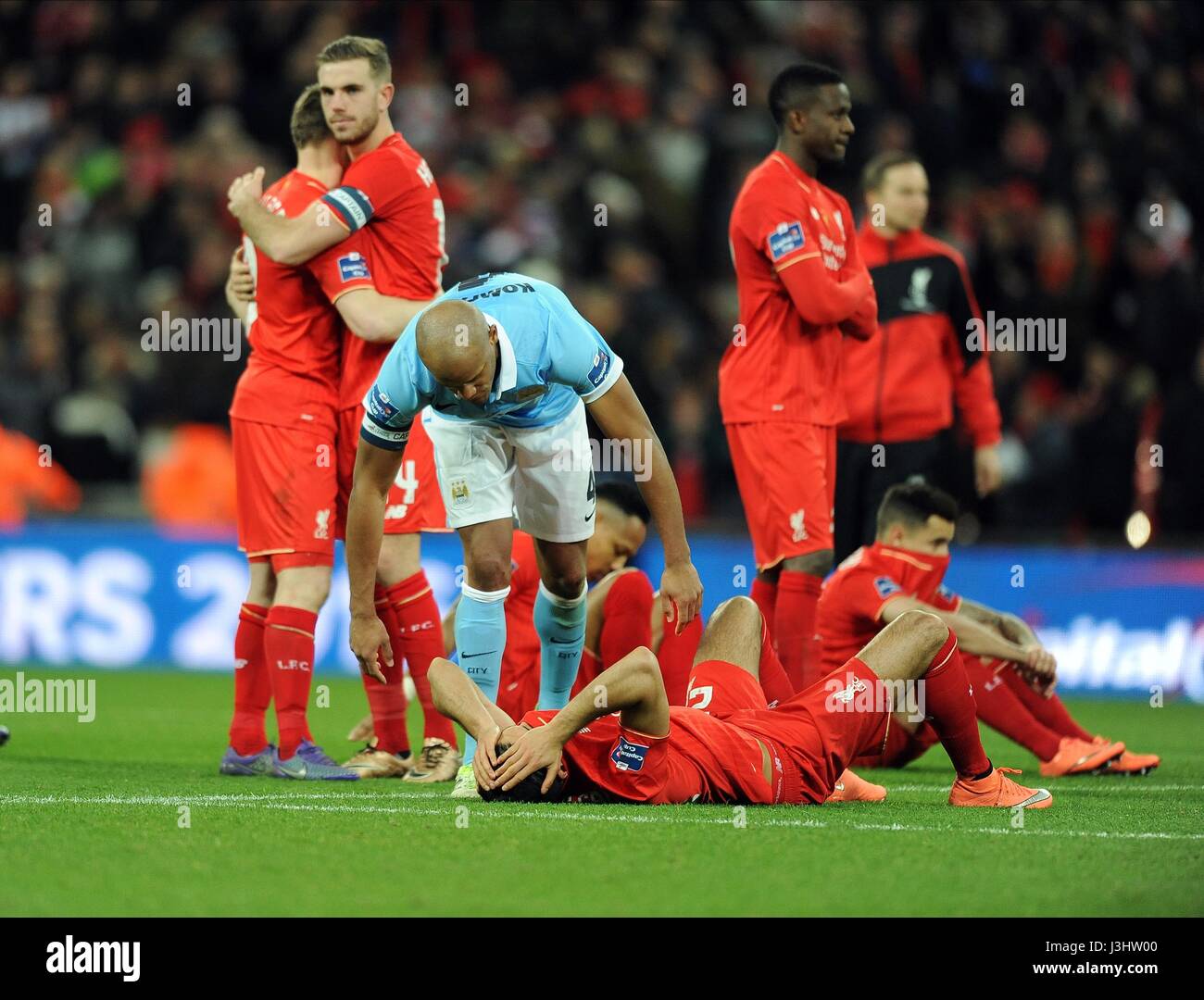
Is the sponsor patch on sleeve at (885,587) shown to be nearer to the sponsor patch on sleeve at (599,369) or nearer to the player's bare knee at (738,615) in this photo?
the player's bare knee at (738,615)

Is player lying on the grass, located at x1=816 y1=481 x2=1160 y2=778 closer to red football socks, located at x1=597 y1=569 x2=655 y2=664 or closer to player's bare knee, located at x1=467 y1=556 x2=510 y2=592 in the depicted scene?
red football socks, located at x1=597 y1=569 x2=655 y2=664

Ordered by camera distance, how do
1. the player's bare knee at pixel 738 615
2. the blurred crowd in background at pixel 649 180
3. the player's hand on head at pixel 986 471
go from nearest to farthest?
the player's bare knee at pixel 738 615 < the player's hand on head at pixel 986 471 < the blurred crowd in background at pixel 649 180

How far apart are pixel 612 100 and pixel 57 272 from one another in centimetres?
481

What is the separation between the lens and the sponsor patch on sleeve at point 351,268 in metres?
6.83

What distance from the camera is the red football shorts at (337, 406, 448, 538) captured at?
6.95 metres

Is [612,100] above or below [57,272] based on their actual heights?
above

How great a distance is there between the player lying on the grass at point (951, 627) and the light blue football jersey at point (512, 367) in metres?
1.93

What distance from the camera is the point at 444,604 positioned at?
12391 mm

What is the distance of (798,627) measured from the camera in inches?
292

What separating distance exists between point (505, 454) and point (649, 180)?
9408 millimetres

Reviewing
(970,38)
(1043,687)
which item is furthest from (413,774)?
(970,38)

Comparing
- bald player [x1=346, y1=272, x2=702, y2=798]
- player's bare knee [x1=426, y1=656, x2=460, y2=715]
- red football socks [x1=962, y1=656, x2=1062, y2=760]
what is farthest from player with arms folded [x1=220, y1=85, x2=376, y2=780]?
red football socks [x1=962, y1=656, x2=1062, y2=760]

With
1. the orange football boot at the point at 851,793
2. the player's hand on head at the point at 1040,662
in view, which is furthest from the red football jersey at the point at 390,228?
the player's hand on head at the point at 1040,662
